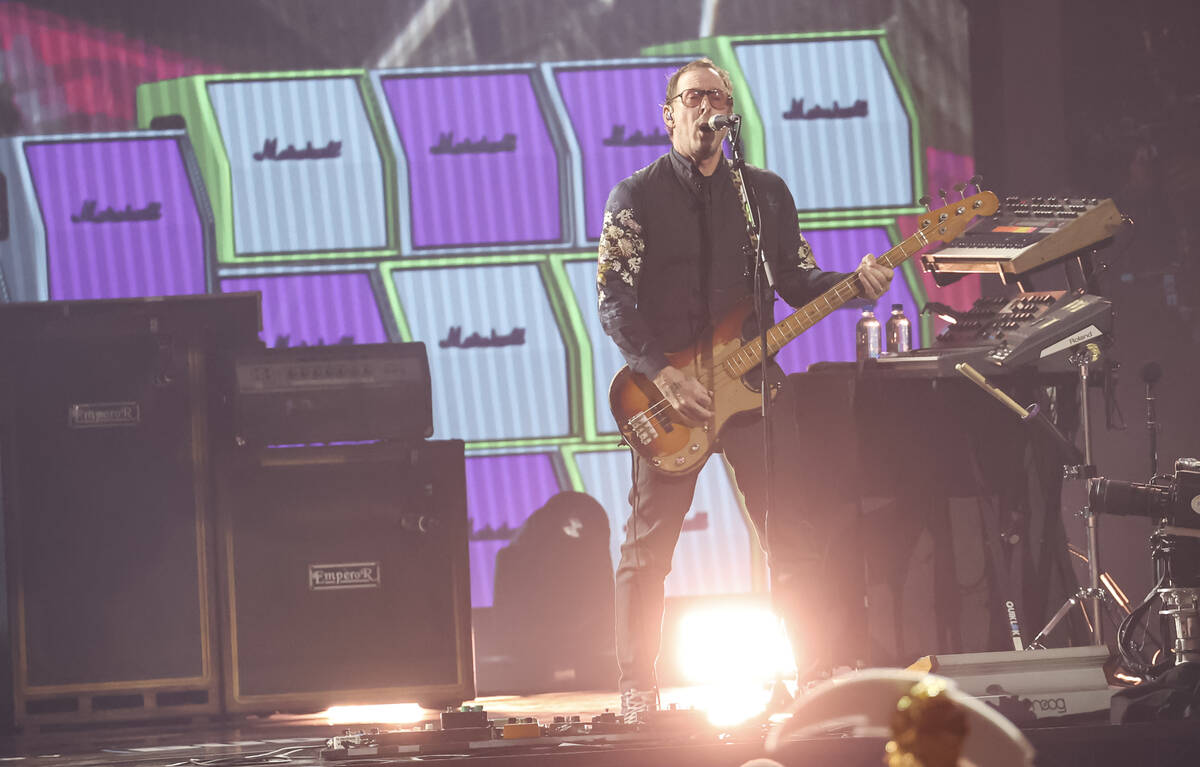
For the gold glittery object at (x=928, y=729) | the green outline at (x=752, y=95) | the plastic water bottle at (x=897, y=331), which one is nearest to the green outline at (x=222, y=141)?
the green outline at (x=752, y=95)

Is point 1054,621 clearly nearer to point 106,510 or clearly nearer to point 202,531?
point 202,531

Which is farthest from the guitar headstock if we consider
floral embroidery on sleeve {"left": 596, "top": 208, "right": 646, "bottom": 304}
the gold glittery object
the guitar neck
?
the gold glittery object

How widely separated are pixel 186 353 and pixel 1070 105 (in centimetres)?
336

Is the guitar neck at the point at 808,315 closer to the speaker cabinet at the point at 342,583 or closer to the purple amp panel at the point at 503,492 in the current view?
the speaker cabinet at the point at 342,583

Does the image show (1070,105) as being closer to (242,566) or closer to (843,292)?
(843,292)

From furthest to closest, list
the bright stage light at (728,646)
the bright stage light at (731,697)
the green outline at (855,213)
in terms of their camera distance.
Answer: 1. the green outline at (855,213)
2. the bright stage light at (728,646)
3. the bright stage light at (731,697)

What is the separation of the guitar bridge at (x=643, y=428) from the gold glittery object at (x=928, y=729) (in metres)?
2.60

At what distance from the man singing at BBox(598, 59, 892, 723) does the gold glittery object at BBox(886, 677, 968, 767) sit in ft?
8.45

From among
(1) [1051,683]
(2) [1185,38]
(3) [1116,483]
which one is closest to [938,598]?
(3) [1116,483]

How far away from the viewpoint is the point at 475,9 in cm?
550

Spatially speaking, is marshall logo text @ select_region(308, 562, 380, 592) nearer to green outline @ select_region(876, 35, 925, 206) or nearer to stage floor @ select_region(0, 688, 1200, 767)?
stage floor @ select_region(0, 688, 1200, 767)

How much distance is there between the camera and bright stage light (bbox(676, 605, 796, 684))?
4906 millimetres

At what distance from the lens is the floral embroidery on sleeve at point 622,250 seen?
3453 millimetres

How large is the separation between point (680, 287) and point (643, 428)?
382 mm
